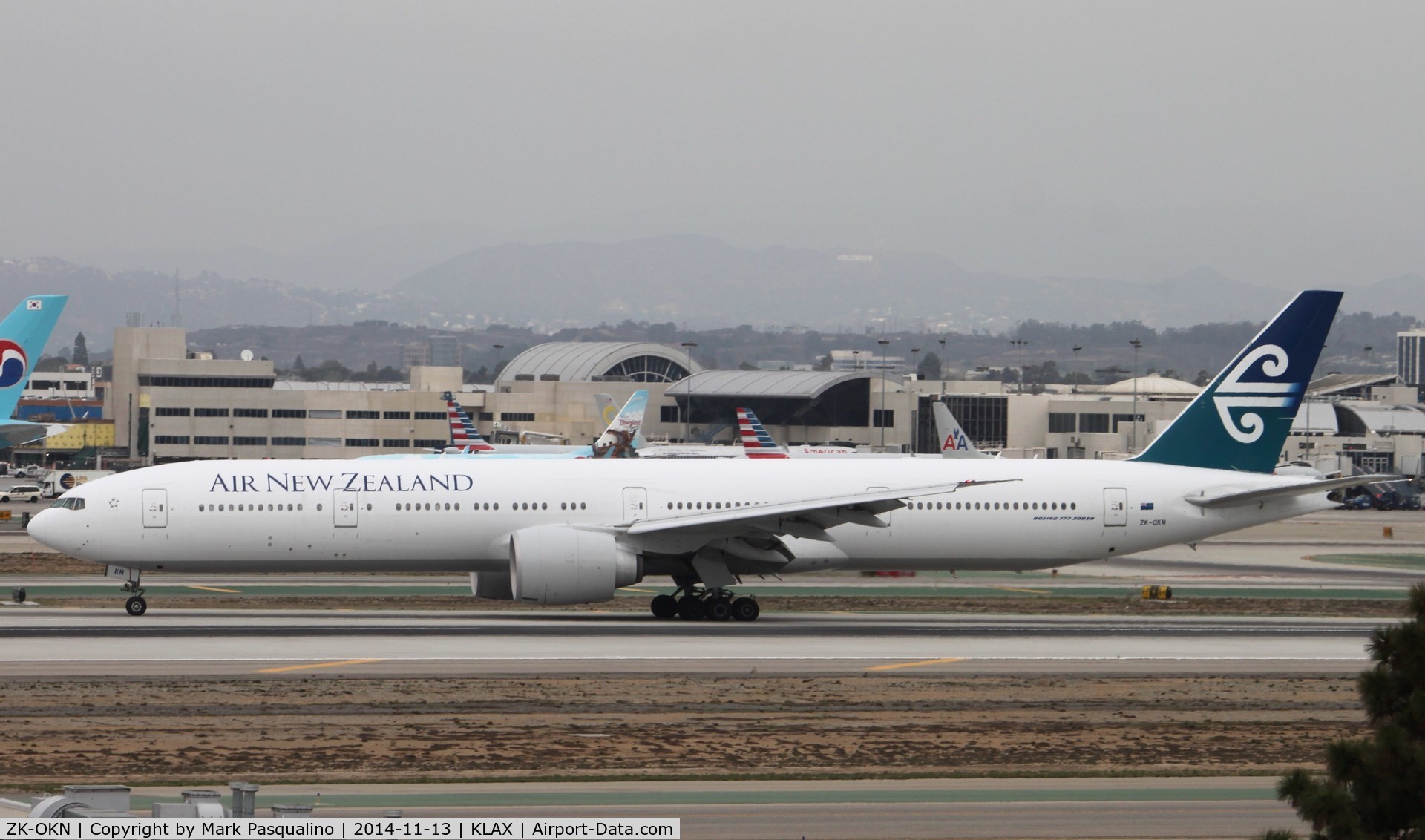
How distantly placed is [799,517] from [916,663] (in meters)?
6.80

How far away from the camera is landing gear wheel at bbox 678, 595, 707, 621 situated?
38906 mm

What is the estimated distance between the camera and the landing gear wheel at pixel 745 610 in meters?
38.8

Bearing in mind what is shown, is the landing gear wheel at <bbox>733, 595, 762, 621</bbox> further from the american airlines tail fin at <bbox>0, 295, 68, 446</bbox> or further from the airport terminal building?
the airport terminal building

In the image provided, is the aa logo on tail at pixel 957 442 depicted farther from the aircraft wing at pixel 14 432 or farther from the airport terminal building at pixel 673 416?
the aircraft wing at pixel 14 432

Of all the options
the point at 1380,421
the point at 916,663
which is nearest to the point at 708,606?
the point at 916,663

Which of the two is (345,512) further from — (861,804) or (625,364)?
(625,364)

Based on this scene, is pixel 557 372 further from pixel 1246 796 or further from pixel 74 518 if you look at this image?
pixel 1246 796

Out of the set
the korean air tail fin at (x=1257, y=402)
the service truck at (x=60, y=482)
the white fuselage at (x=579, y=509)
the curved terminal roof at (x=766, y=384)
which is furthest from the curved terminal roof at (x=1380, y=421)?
the white fuselage at (x=579, y=509)

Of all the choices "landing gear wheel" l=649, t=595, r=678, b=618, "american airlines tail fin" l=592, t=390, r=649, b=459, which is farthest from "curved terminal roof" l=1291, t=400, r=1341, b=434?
"landing gear wheel" l=649, t=595, r=678, b=618

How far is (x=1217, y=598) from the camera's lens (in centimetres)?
4616

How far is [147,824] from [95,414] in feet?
609

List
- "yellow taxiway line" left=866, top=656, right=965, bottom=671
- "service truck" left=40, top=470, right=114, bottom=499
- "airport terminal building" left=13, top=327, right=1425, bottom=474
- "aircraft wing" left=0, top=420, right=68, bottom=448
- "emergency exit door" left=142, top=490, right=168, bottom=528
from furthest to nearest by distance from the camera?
"airport terminal building" left=13, top=327, right=1425, bottom=474 < "service truck" left=40, top=470, right=114, bottom=499 < "aircraft wing" left=0, top=420, right=68, bottom=448 < "emergency exit door" left=142, top=490, right=168, bottom=528 < "yellow taxiway line" left=866, top=656, right=965, bottom=671

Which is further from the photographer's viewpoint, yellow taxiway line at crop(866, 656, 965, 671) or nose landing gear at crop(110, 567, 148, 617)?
nose landing gear at crop(110, 567, 148, 617)

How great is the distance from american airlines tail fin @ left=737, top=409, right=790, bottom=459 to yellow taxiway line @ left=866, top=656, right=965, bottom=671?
52.0m
